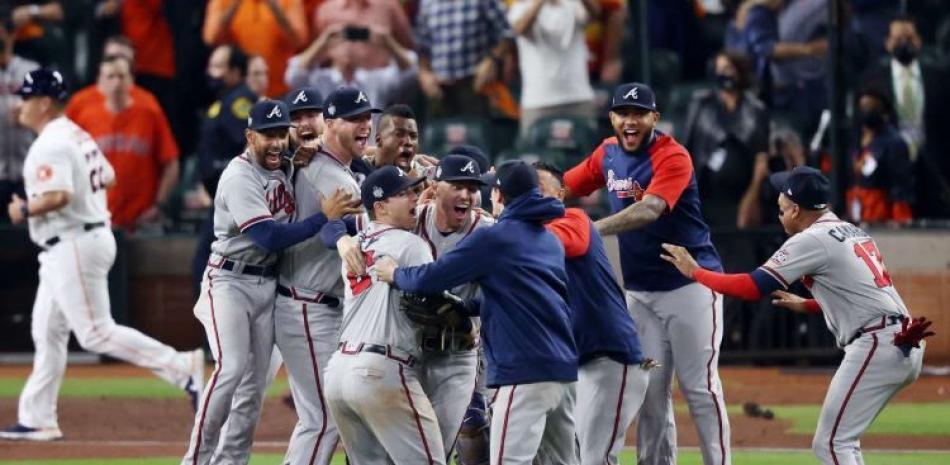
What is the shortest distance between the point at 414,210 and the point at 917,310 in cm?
739

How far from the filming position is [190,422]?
38.2ft

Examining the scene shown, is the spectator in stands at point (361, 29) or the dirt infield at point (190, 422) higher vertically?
the spectator in stands at point (361, 29)

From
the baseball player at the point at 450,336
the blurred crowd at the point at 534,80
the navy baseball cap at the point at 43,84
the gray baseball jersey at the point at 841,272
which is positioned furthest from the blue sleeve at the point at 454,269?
the blurred crowd at the point at 534,80

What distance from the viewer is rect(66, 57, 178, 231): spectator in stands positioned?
14.5 m

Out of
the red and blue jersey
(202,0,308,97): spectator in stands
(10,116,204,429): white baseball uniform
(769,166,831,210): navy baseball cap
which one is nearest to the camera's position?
(769,166,831,210): navy baseball cap

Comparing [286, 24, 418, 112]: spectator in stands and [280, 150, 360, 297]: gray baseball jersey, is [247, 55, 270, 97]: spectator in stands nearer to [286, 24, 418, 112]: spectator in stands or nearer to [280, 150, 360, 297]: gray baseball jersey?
[286, 24, 418, 112]: spectator in stands

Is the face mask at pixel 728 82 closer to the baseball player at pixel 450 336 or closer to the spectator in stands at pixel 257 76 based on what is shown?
the spectator in stands at pixel 257 76

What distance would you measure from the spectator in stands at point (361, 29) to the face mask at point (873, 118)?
3.54 m

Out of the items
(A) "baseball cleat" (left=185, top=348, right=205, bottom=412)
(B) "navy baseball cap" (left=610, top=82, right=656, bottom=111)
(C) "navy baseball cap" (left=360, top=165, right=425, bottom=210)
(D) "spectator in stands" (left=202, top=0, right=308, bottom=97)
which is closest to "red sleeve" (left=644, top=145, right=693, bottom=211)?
(B) "navy baseball cap" (left=610, top=82, right=656, bottom=111)

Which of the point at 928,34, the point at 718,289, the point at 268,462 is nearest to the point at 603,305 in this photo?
the point at 718,289

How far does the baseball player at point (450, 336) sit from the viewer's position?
7496 millimetres

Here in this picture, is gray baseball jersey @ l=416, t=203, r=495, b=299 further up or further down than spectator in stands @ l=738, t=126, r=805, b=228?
further up

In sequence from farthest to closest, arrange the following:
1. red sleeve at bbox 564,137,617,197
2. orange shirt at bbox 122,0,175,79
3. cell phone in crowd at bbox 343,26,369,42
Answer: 1. orange shirt at bbox 122,0,175,79
2. cell phone in crowd at bbox 343,26,369,42
3. red sleeve at bbox 564,137,617,197

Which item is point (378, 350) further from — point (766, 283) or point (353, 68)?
point (353, 68)
